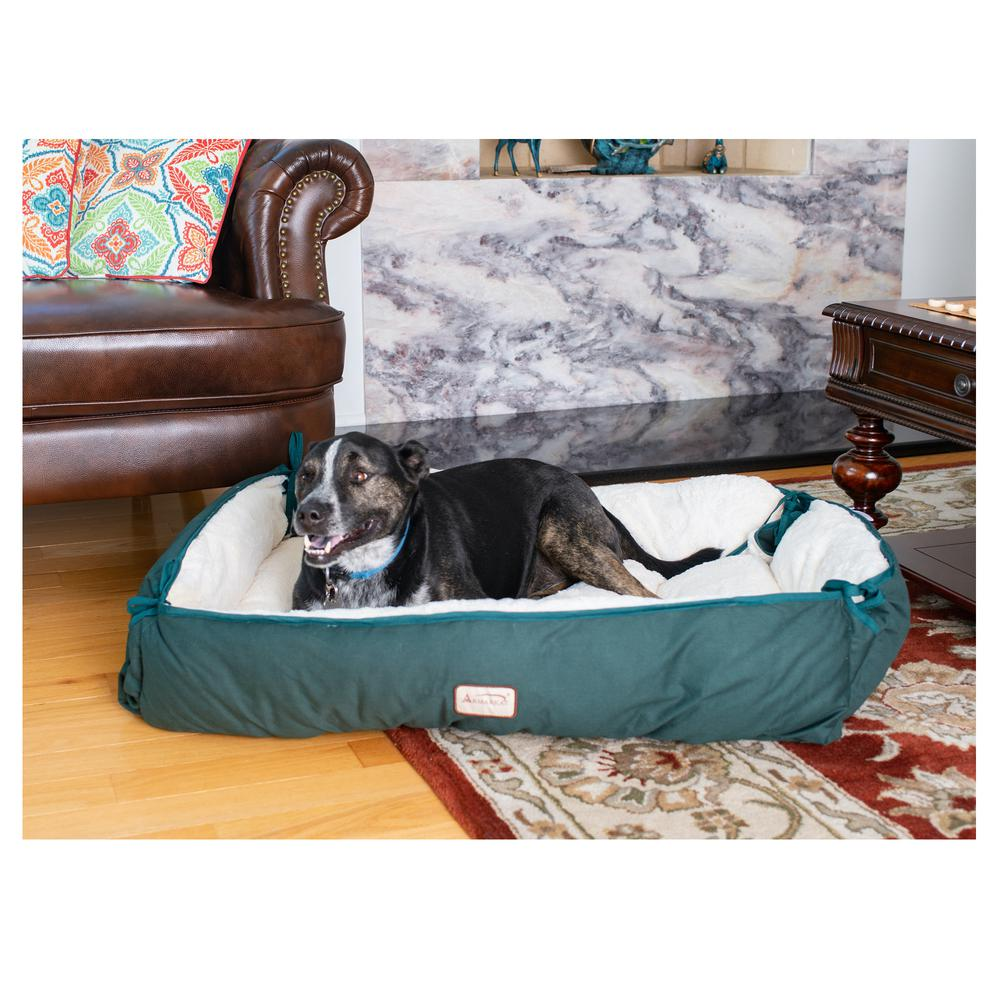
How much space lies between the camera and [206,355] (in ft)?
10.1

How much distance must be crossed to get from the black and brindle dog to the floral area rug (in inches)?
14.0

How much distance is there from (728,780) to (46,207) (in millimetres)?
2641

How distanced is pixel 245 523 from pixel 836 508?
56.4 inches

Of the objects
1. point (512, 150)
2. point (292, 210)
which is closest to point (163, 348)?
point (292, 210)

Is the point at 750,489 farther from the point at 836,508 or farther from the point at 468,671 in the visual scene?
the point at 468,671

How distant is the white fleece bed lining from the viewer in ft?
8.02

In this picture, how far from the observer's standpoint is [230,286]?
11.9ft

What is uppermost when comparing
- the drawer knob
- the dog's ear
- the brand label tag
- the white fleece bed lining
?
the drawer knob

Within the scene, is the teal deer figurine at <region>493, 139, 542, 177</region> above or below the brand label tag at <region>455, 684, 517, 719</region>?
above

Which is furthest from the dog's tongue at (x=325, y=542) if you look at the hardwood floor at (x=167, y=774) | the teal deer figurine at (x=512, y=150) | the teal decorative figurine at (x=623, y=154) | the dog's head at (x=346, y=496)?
the teal decorative figurine at (x=623, y=154)

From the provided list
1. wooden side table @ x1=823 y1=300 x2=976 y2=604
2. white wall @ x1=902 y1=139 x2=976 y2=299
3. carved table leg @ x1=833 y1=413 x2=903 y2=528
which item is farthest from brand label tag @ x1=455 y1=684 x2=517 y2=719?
white wall @ x1=902 y1=139 x2=976 y2=299

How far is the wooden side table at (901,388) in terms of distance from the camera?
273 centimetres

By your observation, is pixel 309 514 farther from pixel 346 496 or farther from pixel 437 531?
pixel 437 531

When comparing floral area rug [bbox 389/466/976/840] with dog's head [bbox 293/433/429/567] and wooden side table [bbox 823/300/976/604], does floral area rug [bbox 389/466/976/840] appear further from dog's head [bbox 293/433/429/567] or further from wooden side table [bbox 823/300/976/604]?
wooden side table [bbox 823/300/976/604]
